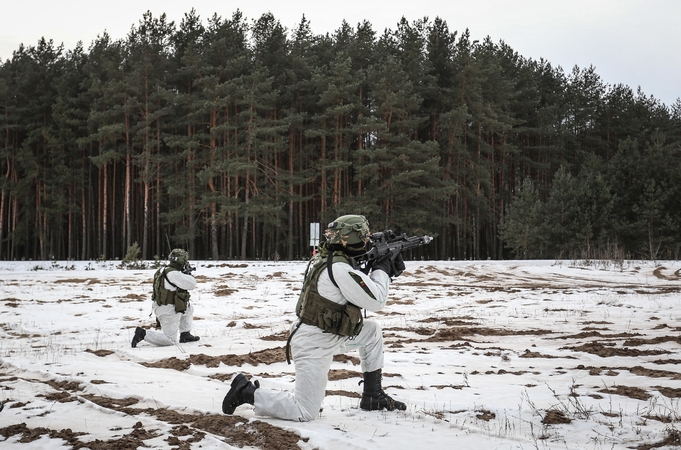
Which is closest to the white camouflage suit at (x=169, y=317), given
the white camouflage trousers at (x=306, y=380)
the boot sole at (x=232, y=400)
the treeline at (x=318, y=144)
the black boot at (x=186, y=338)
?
the black boot at (x=186, y=338)

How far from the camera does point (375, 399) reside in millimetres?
4973

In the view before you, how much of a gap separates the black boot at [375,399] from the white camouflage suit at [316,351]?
466 millimetres

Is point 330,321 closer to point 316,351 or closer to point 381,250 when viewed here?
point 316,351

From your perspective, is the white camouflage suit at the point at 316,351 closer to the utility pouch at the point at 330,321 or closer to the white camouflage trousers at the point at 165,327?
the utility pouch at the point at 330,321

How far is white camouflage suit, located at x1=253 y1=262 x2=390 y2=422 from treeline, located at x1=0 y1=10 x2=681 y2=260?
30.1 metres

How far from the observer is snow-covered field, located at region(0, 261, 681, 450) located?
13.9ft

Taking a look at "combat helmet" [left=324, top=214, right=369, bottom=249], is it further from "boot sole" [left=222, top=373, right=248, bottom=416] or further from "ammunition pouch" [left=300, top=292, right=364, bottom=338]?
"boot sole" [left=222, top=373, right=248, bottom=416]

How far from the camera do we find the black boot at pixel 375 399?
16.3ft

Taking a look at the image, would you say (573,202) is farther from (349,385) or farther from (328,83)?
(349,385)

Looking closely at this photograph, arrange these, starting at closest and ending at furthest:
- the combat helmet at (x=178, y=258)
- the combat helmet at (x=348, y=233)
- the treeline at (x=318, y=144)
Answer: the combat helmet at (x=348, y=233) → the combat helmet at (x=178, y=258) → the treeline at (x=318, y=144)

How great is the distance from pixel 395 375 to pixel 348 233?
2.47 m

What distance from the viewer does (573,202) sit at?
3406 cm

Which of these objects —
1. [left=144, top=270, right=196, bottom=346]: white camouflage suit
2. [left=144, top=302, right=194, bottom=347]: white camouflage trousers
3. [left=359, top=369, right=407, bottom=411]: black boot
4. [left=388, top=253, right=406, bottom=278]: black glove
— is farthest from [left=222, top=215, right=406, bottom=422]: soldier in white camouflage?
[left=144, top=302, right=194, bottom=347]: white camouflage trousers

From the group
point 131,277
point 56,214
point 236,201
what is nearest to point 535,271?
point 131,277
